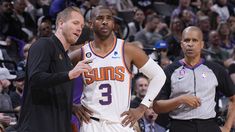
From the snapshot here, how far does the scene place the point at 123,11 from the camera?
40.4 feet

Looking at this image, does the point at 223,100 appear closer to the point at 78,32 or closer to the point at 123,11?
the point at 123,11

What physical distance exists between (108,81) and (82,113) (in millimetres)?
343

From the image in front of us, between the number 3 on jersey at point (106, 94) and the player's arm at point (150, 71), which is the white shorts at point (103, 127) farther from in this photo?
the player's arm at point (150, 71)

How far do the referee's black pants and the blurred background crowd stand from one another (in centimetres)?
143

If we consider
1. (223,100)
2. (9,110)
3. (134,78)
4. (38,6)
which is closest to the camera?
(9,110)

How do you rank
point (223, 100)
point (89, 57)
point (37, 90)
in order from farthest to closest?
point (223, 100)
point (89, 57)
point (37, 90)

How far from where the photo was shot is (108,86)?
4918 millimetres

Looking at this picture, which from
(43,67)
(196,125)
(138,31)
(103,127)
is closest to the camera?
(43,67)

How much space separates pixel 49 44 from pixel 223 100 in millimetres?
5574

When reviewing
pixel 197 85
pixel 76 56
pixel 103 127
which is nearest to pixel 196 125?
pixel 197 85

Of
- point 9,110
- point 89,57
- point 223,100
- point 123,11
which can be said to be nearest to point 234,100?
point 89,57

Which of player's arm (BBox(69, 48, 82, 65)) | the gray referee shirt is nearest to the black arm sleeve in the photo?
player's arm (BBox(69, 48, 82, 65))

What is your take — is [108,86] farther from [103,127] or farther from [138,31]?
[138,31]

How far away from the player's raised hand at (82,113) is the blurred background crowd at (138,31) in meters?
1.95
